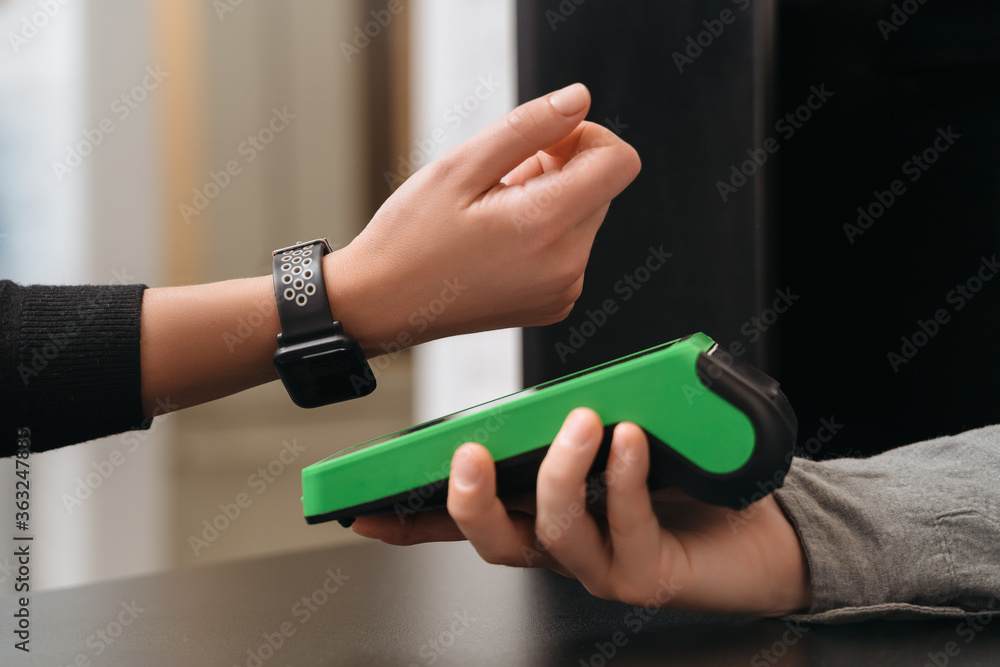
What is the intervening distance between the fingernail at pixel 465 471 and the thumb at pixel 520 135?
161 millimetres

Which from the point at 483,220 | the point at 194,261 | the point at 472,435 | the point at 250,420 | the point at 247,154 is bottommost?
the point at 250,420

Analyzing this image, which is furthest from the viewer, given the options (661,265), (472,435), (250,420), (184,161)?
(250,420)

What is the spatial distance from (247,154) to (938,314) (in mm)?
1750

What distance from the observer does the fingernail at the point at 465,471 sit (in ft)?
1.16

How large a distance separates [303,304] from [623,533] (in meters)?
0.21

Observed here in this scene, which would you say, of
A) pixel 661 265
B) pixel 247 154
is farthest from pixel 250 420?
pixel 661 265

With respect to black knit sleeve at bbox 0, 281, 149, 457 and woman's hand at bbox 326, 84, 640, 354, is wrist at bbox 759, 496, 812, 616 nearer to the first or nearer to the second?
woman's hand at bbox 326, 84, 640, 354

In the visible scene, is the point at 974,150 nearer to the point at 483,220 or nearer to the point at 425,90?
the point at 483,220

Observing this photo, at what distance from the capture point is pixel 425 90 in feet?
3.54

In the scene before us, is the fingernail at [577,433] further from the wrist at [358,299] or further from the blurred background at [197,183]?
the blurred background at [197,183]

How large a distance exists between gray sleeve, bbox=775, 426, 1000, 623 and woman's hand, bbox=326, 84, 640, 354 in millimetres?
187

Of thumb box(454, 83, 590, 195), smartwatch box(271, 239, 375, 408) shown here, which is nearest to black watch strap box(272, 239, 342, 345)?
smartwatch box(271, 239, 375, 408)

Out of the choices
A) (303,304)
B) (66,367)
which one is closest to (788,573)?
(303,304)

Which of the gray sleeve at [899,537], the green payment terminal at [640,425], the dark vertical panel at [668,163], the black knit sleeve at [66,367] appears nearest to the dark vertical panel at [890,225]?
the dark vertical panel at [668,163]
